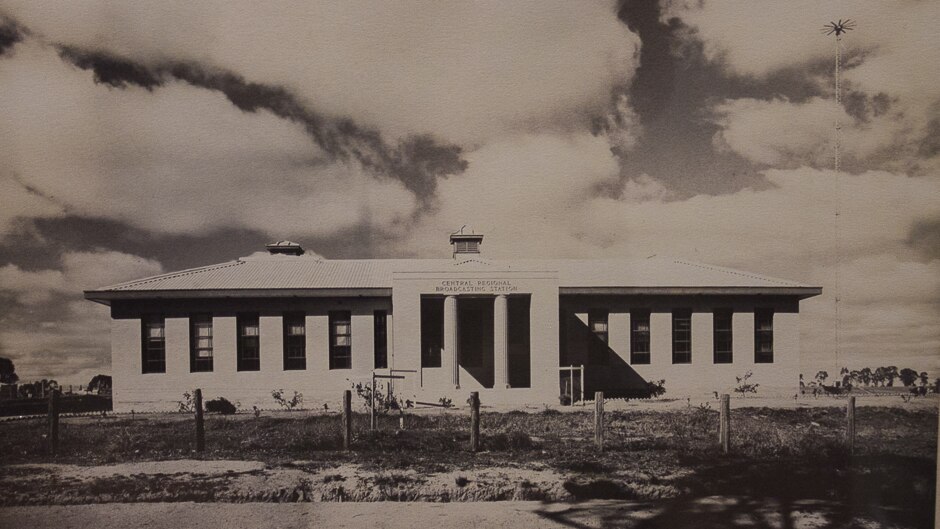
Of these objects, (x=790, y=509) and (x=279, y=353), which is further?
(x=279, y=353)

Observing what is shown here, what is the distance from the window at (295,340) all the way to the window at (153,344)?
3651 mm

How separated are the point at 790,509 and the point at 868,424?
7.12m

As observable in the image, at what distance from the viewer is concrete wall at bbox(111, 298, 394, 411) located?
15242 mm

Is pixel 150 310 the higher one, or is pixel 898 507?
pixel 150 310

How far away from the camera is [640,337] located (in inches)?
682

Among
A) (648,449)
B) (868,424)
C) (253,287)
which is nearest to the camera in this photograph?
(648,449)

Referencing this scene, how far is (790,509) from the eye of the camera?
631 cm

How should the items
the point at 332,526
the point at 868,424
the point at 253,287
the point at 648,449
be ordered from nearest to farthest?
1. the point at 332,526
2. the point at 648,449
3. the point at 868,424
4. the point at 253,287

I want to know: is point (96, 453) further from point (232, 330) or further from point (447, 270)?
point (447, 270)

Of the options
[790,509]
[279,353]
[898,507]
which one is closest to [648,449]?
[790,509]

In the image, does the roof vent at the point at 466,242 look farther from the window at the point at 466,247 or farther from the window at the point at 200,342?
the window at the point at 200,342

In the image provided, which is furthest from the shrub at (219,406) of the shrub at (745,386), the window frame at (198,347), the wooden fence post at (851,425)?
the shrub at (745,386)

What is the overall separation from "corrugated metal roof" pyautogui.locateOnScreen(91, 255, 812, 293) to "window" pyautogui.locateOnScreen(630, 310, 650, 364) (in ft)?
3.99

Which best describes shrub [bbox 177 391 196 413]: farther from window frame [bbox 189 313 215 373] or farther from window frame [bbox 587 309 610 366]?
window frame [bbox 587 309 610 366]
